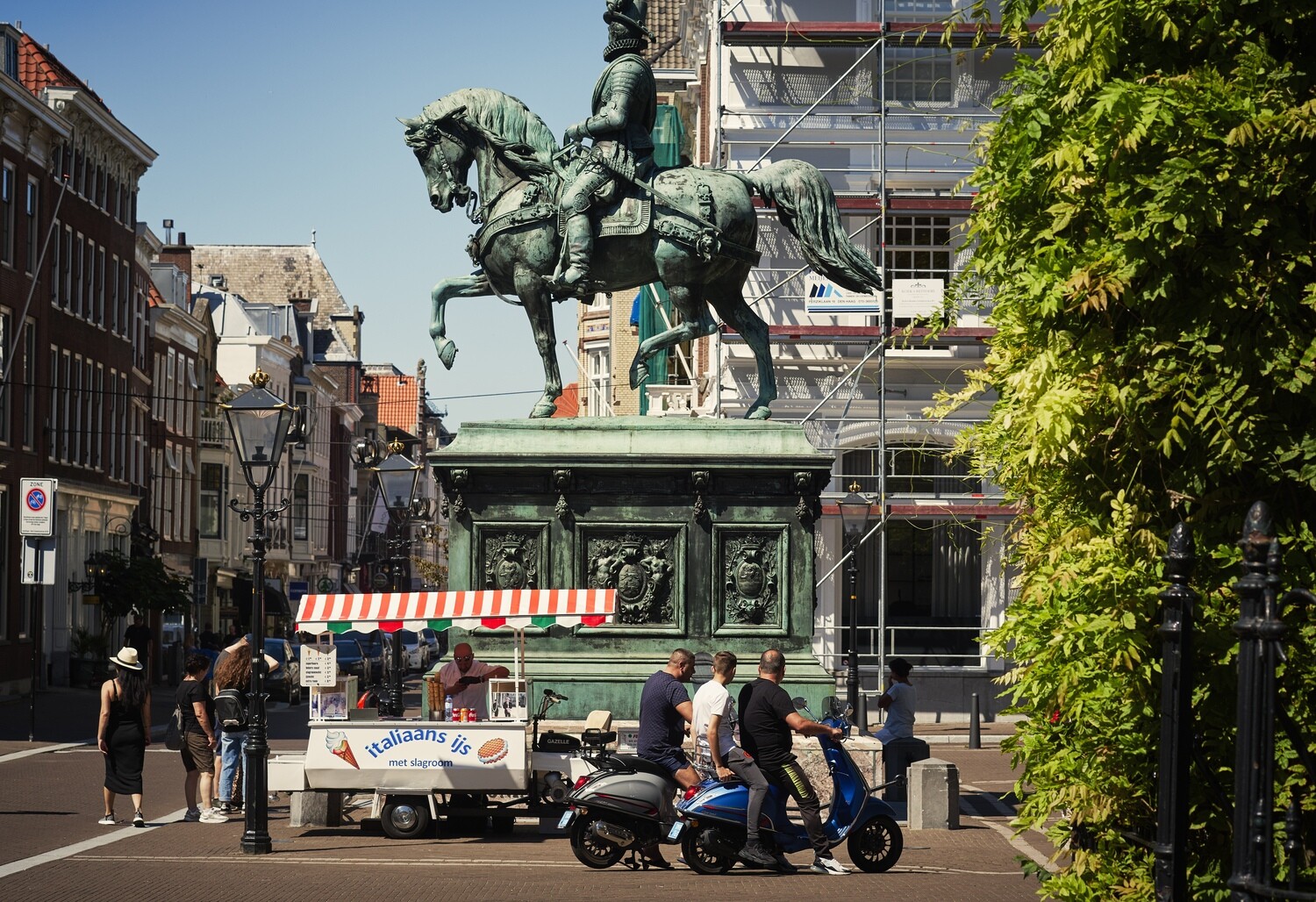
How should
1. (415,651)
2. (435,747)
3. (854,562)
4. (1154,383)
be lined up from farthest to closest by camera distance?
(415,651), (854,562), (435,747), (1154,383)

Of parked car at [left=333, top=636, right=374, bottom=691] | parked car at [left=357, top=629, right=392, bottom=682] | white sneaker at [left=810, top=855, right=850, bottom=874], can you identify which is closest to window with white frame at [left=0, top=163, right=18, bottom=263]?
parked car at [left=333, top=636, right=374, bottom=691]

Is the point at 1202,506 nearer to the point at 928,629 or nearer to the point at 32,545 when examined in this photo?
the point at 32,545

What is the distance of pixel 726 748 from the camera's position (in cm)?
1566

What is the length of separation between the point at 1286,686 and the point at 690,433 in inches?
501

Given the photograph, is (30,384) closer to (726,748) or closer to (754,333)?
(754,333)

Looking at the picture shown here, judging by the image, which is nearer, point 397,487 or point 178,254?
point 397,487

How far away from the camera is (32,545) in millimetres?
32531

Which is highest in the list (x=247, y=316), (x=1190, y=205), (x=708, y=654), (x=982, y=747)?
(x=247, y=316)

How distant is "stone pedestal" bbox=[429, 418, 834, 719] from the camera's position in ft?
67.3

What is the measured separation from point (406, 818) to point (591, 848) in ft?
9.07

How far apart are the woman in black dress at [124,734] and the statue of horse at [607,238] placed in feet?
15.3

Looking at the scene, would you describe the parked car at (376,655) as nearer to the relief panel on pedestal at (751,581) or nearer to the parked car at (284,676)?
the parked car at (284,676)

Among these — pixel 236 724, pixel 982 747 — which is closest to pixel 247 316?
pixel 982 747

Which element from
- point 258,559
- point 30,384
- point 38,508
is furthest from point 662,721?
point 30,384
